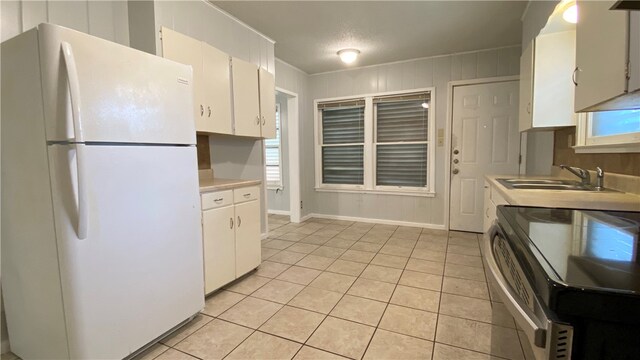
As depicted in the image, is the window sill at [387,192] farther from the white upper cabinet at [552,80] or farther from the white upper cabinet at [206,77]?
the white upper cabinet at [206,77]

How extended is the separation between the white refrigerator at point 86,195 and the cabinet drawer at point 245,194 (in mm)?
694

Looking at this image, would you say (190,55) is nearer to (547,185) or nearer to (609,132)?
(547,185)

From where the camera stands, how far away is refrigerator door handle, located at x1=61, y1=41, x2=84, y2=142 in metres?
1.28

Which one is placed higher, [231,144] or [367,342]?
[231,144]

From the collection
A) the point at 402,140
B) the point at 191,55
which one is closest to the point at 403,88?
the point at 402,140

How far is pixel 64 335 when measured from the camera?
1373mm

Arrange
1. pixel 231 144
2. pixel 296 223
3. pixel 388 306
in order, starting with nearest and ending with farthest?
1. pixel 388 306
2. pixel 231 144
3. pixel 296 223

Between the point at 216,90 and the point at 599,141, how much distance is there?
2886 millimetres

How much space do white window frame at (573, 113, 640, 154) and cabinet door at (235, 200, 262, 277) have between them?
2553mm

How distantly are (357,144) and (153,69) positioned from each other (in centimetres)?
344

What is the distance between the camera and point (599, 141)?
2.00 meters

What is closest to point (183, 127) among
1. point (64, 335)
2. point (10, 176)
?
point (10, 176)

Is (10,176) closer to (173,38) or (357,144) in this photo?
(173,38)

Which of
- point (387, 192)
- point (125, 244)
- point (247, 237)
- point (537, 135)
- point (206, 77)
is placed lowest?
point (247, 237)
